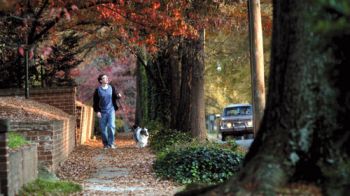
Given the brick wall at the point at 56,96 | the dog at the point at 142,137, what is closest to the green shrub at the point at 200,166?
the brick wall at the point at 56,96

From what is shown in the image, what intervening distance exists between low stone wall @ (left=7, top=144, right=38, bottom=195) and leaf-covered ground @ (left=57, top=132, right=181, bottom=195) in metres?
0.78

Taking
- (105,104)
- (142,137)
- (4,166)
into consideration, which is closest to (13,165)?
(4,166)

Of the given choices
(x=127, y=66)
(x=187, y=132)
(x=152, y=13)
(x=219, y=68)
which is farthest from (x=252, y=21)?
(x=127, y=66)

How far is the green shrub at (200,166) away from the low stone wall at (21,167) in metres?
2.40

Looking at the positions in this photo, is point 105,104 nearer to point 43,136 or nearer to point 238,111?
point 43,136

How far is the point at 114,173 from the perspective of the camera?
12016mm

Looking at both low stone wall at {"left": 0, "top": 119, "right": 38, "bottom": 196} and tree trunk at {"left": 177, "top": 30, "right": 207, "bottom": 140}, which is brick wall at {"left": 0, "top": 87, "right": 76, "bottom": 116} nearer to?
tree trunk at {"left": 177, "top": 30, "right": 207, "bottom": 140}

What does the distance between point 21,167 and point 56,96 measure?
8885 millimetres

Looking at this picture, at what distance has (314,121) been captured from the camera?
5.23 metres

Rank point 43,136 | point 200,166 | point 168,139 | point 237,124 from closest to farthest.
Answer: point 43,136 < point 200,166 < point 168,139 < point 237,124

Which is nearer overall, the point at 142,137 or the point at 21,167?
the point at 21,167

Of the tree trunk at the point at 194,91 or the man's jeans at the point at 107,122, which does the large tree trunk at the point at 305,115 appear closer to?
the man's jeans at the point at 107,122

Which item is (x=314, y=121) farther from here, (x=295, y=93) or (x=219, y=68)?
(x=219, y=68)

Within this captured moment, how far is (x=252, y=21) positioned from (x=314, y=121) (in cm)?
802
